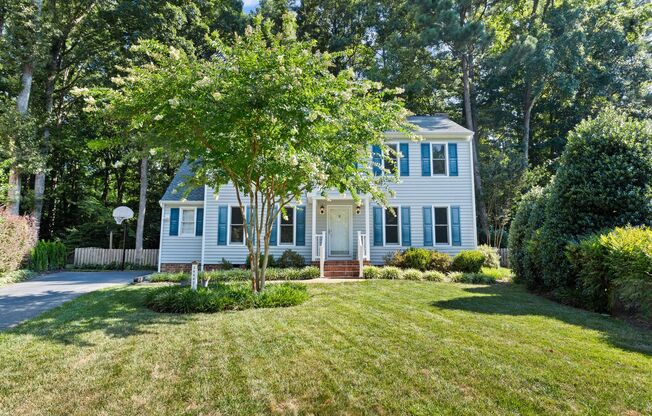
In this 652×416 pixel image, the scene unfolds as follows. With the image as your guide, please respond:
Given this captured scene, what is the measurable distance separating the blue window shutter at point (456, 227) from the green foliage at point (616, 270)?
670cm

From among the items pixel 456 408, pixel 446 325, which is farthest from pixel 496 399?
pixel 446 325

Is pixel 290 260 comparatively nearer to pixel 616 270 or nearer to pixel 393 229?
pixel 393 229

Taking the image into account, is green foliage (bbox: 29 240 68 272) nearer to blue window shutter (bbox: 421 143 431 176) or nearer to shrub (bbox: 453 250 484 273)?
blue window shutter (bbox: 421 143 431 176)

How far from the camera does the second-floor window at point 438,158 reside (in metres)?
14.9

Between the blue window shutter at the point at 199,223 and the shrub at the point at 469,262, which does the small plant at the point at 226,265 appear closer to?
the blue window shutter at the point at 199,223

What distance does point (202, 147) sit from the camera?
6.87 m

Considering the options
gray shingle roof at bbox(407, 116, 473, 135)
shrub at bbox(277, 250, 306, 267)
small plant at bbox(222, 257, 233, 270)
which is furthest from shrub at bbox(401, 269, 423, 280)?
small plant at bbox(222, 257, 233, 270)

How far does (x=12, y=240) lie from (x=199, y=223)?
5970mm

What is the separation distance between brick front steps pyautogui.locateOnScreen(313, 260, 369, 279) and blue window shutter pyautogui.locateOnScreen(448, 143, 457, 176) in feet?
17.3

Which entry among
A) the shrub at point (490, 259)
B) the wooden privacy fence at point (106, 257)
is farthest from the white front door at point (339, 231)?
the wooden privacy fence at point (106, 257)

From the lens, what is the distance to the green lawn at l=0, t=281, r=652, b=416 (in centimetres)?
317

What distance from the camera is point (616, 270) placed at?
20.1 feet

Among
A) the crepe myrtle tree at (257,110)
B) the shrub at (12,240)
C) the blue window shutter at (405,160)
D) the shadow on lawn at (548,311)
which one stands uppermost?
the blue window shutter at (405,160)

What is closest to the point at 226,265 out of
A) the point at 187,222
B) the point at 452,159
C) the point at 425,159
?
the point at 187,222
